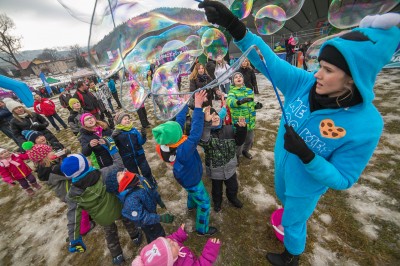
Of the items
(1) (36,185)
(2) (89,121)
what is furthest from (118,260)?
(1) (36,185)

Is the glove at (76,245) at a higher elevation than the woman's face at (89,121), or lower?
lower

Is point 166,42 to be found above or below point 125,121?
above

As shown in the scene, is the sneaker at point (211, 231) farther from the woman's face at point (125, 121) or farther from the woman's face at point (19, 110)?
the woman's face at point (19, 110)

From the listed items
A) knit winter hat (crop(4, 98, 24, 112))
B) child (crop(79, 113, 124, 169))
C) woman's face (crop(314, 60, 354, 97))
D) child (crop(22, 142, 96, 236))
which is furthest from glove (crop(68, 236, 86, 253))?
knit winter hat (crop(4, 98, 24, 112))

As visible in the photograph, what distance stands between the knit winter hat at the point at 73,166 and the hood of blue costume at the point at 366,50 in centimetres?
259

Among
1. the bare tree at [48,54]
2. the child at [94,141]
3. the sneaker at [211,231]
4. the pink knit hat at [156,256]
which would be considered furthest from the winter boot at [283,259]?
the bare tree at [48,54]

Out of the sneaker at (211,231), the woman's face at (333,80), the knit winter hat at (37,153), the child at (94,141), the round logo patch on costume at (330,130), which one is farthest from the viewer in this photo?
the child at (94,141)

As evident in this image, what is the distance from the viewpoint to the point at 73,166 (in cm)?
198

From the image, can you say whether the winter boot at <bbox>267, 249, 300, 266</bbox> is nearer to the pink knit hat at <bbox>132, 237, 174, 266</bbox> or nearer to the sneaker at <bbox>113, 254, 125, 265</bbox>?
the pink knit hat at <bbox>132, 237, 174, 266</bbox>

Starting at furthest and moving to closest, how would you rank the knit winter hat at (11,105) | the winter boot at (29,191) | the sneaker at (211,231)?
the knit winter hat at (11,105)
the winter boot at (29,191)
the sneaker at (211,231)

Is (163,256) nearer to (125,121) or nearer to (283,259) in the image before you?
(283,259)

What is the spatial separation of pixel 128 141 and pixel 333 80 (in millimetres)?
3083

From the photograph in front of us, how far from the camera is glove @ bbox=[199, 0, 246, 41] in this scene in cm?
134

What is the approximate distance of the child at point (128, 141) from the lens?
323 centimetres
